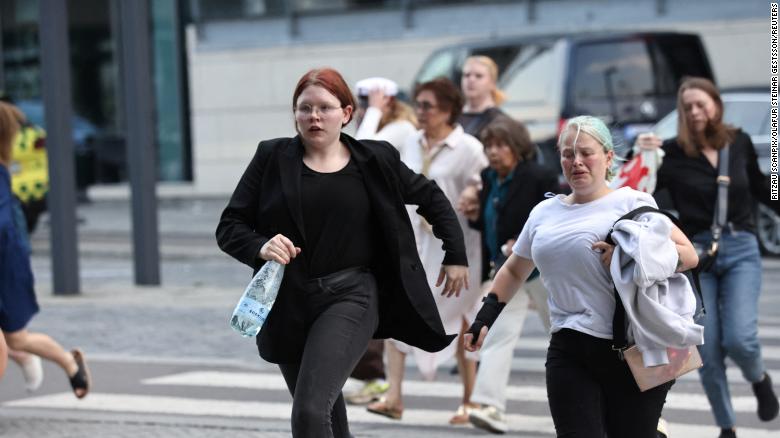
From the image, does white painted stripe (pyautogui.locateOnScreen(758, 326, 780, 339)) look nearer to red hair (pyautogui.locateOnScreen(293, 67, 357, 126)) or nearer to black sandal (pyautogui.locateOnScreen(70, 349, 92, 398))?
black sandal (pyautogui.locateOnScreen(70, 349, 92, 398))

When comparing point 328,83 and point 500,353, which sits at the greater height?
point 328,83

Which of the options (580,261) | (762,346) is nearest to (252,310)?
(580,261)

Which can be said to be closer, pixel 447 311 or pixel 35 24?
pixel 447 311

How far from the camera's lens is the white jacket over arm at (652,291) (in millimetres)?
4742

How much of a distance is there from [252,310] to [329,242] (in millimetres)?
364

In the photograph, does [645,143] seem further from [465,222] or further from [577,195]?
[577,195]

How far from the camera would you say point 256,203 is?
5344 mm

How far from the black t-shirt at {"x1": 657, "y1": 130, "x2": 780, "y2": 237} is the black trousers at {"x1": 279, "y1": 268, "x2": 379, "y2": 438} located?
7.02ft

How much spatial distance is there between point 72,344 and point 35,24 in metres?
18.7

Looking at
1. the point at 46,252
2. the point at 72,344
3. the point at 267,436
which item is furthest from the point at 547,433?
the point at 46,252

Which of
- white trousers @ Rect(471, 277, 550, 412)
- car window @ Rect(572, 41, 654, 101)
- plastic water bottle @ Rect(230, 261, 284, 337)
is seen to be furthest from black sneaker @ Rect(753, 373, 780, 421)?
car window @ Rect(572, 41, 654, 101)

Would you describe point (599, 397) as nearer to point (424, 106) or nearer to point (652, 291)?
point (652, 291)

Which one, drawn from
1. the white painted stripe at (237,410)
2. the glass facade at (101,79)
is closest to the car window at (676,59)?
the white painted stripe at (237,410)

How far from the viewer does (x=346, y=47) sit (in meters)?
24.4
